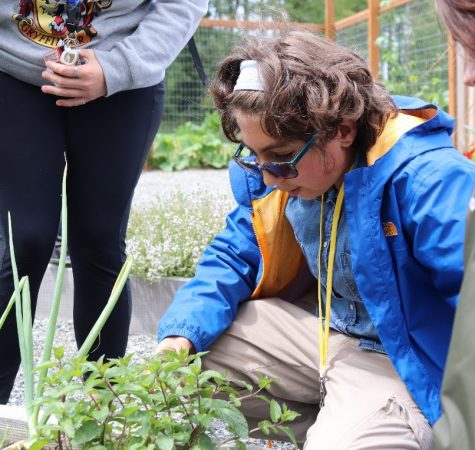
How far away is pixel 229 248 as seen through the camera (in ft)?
8.09

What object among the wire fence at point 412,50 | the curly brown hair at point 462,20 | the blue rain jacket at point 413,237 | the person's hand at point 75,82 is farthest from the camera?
the wire fence at point 412,50

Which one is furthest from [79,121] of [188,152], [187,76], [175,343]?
[187,76]

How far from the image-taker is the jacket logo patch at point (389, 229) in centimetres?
204

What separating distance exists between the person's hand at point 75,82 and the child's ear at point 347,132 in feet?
2.40

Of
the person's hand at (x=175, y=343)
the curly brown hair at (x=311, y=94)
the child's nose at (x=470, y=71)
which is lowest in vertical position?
the person's hand at (x=175, y=343)

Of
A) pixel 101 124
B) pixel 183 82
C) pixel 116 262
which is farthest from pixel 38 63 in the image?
pixel 183 82

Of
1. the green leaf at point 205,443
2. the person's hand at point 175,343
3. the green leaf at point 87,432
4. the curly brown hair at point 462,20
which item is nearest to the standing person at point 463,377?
the curly brown hair at point 462,20

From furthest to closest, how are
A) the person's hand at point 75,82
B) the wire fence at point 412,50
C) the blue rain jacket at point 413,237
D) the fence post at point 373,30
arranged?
the fence post at point 373,30
the wire fence at point 412,50
the person's hand at point 75,82
the blue rain jacket at point 413,237

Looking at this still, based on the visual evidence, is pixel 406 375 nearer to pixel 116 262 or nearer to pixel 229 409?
pixel 229 409

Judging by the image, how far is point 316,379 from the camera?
7.68ft

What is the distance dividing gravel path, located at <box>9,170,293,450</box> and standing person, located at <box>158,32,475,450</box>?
0.77 ft

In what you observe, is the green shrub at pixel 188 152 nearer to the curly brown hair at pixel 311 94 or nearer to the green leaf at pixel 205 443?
the curly brown hair at pixel 311 94

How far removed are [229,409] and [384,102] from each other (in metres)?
0.86

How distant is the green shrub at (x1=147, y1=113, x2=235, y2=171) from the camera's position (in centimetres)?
1112
